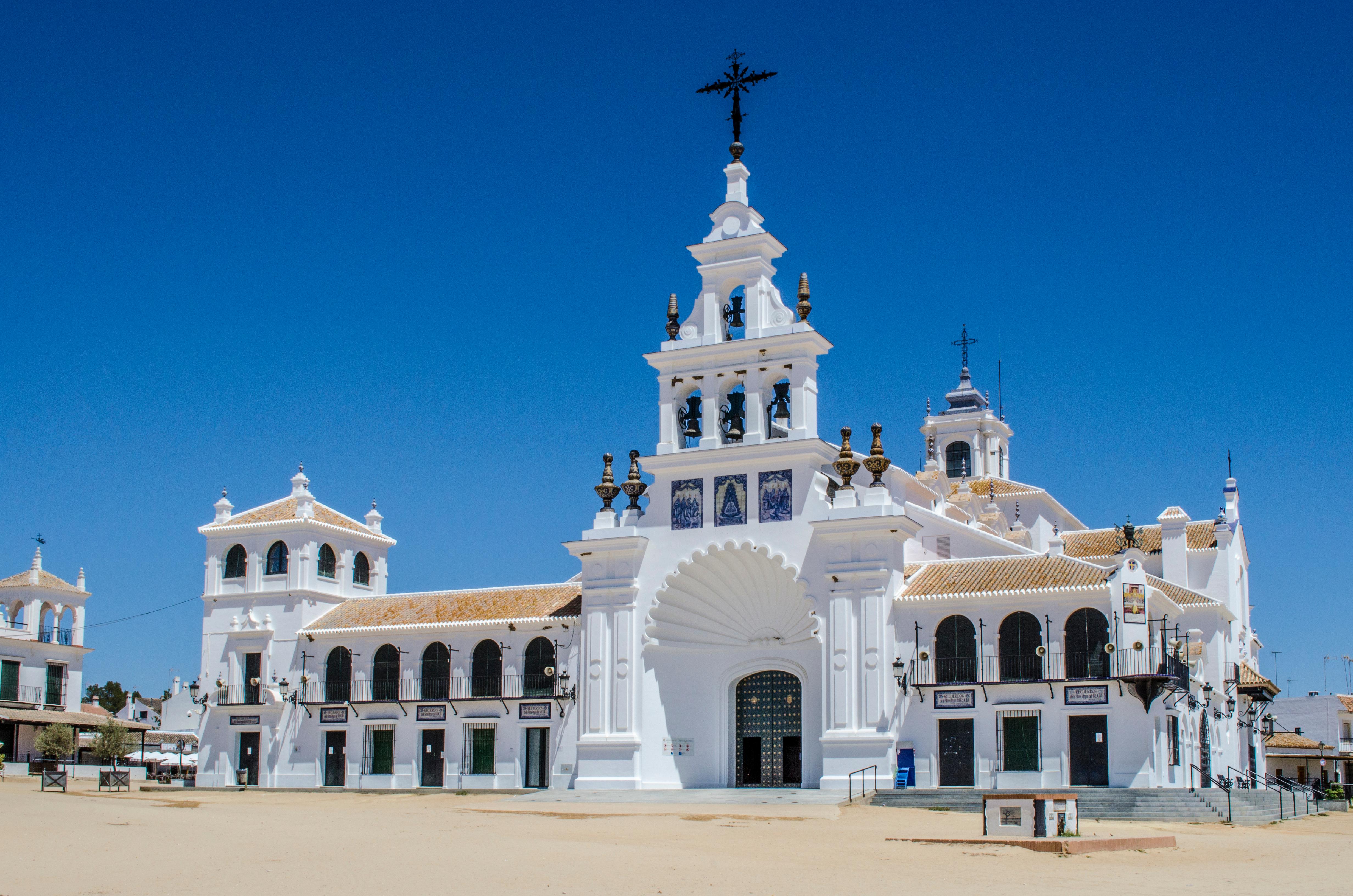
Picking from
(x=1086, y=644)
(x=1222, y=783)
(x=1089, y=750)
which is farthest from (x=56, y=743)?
(x=1222, y=783)

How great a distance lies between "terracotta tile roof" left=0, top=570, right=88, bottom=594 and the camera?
55312mm

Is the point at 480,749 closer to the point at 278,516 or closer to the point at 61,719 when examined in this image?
the point at 278,516

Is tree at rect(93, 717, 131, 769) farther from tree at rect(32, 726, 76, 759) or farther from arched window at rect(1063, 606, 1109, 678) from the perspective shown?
arched window at rect(1063, 606, 1109, 678)

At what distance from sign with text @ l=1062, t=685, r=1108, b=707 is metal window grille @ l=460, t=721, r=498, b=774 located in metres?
15.7

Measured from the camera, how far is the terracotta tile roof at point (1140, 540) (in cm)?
4431

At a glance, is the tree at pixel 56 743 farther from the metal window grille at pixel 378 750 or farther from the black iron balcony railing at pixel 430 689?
the metal window grille at pixel 378 750

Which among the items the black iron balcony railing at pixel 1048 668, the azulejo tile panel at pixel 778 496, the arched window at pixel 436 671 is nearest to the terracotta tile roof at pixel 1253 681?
the black iron balcony railing at pixel 1048 668

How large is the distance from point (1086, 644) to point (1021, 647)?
1.51 meters

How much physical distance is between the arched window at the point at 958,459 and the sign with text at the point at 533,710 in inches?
1153

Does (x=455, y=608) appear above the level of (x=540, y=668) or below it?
above

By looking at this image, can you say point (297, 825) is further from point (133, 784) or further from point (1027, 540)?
point (1027, 540)

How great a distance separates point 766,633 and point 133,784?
69.7 feet

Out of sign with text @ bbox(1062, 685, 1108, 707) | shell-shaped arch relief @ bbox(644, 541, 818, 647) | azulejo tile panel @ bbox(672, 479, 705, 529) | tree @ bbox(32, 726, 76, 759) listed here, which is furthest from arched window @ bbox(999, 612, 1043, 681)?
tree @ bbox(32, 726, 76, 759)

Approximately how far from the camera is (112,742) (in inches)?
1810
